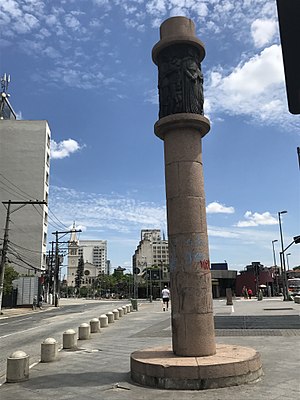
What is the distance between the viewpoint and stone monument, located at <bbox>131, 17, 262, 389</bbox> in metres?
7.94

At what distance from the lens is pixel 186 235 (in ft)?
30.9

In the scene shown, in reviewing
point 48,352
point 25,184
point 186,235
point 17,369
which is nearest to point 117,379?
point 17,369

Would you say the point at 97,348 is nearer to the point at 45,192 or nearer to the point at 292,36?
the point at 292,36

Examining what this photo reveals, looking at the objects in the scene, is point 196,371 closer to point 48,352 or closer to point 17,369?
point 17,369

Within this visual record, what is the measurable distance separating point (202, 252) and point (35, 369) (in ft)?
16.9

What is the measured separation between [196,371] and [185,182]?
4134mm

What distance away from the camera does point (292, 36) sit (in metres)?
1.80

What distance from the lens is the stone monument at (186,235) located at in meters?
7.94

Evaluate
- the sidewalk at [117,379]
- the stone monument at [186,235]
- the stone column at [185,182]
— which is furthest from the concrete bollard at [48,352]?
the stone column at [185,182]

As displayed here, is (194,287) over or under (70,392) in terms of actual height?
over

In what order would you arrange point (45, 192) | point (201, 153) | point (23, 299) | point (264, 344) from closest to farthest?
1. point (201, 153)
2. point (264, 344)
3. point (23, 299)
4. point (45, 192)

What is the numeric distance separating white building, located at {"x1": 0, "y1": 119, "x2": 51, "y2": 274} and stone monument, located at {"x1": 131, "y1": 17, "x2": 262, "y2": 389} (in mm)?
57624

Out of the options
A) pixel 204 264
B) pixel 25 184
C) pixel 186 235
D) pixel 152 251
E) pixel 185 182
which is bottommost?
pixel 204 264

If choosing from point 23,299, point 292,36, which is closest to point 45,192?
point 23,299
